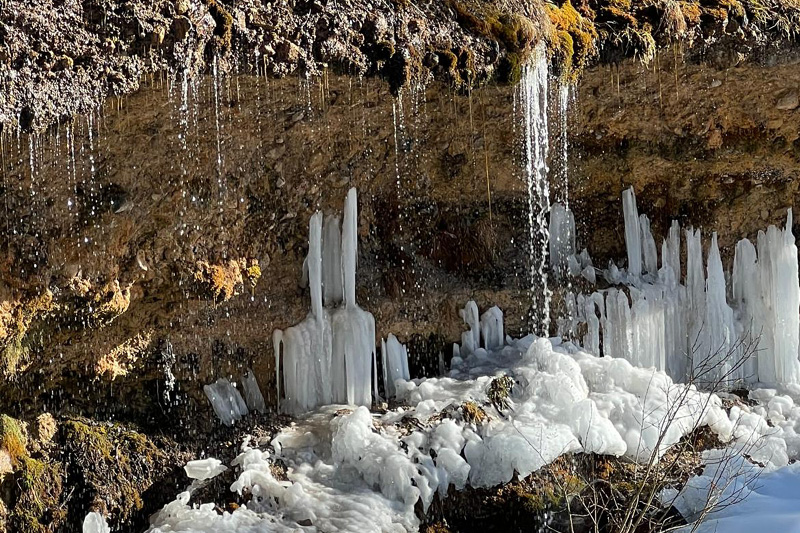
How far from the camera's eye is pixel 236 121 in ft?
28.8

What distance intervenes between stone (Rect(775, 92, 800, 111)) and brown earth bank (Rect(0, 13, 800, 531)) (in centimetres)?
2

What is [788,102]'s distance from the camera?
35.7ft

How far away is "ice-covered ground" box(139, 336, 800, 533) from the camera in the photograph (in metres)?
8.27

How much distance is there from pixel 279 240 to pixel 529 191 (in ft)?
10.6

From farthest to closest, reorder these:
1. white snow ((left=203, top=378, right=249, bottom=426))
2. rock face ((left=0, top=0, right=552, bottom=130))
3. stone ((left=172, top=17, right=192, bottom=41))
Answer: white snow ((left=203, top=378, right=249, bottom=426)), stone ((left=172, top=17, right=192, bottom=41)), rock face ((left=0, top=0, right=552, bottom=130))

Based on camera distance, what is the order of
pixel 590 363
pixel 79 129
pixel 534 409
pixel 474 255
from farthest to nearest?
pixel 474 255
pixel 590 363
pixel 534 409
pixel 79 129

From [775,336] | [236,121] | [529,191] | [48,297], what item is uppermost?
[236,121]

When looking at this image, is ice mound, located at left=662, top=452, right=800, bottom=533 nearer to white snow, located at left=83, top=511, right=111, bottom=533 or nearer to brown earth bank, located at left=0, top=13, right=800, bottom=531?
brown earth bank, located at left=0, top=13, right=800, bottom=531

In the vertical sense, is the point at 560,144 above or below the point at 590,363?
above

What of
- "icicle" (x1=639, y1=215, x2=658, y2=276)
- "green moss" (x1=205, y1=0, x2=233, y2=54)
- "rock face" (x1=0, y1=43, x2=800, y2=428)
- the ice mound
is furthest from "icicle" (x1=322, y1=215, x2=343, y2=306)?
"icicle" (x1=639, y1=215, x2=658, y2=276)

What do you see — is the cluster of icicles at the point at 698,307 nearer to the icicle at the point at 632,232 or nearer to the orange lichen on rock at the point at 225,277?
the icicle at the point at 632,232

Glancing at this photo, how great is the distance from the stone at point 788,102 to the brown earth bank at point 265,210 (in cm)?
2

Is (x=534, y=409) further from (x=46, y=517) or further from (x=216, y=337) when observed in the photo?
(x=46, y=517)

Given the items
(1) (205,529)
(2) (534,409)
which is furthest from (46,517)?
(2) (534,409)
